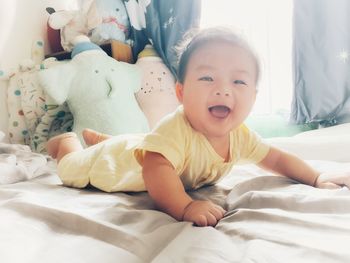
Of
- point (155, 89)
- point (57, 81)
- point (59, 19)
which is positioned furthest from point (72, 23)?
point (155, 89)

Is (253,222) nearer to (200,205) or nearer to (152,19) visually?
(200,205)

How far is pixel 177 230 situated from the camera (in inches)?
21.2

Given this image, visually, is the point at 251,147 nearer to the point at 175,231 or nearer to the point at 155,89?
the point at 175,231

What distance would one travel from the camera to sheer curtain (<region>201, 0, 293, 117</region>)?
166 centimetres

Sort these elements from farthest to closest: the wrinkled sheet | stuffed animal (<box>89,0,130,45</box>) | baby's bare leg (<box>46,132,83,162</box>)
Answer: stuffed animal (<box>89,0,130,45</box>) → baby's bare leg (<box>46,132,83,162</box>) → the wrinkled sheet

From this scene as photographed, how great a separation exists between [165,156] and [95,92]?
89 cm

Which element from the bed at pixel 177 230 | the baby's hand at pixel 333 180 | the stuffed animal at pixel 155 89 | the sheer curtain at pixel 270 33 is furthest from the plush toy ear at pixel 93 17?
the baby's hand at pixel 333 180

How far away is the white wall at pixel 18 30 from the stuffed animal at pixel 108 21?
0.92 feet

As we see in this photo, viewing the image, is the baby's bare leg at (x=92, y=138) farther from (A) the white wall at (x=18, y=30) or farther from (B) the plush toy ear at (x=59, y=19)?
(B) the plush toy ear at (x=59, y=19)

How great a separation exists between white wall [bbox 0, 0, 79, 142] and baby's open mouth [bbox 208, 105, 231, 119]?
1.18 m

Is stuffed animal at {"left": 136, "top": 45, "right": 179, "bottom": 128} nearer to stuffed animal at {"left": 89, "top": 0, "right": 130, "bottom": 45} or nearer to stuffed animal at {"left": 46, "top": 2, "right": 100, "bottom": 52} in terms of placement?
stuffed animal at {"left": 89, "top": 0, "right": 130, "bottom": 45}

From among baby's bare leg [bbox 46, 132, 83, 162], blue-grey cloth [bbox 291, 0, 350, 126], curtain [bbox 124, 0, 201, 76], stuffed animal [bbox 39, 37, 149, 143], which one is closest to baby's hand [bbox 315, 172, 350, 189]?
baby's bare leg [bbox 46, 132, 83, 162]

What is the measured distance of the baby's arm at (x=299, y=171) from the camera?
2.38 ft

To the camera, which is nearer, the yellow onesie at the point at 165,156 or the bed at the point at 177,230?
the bed at the point at 177,230
